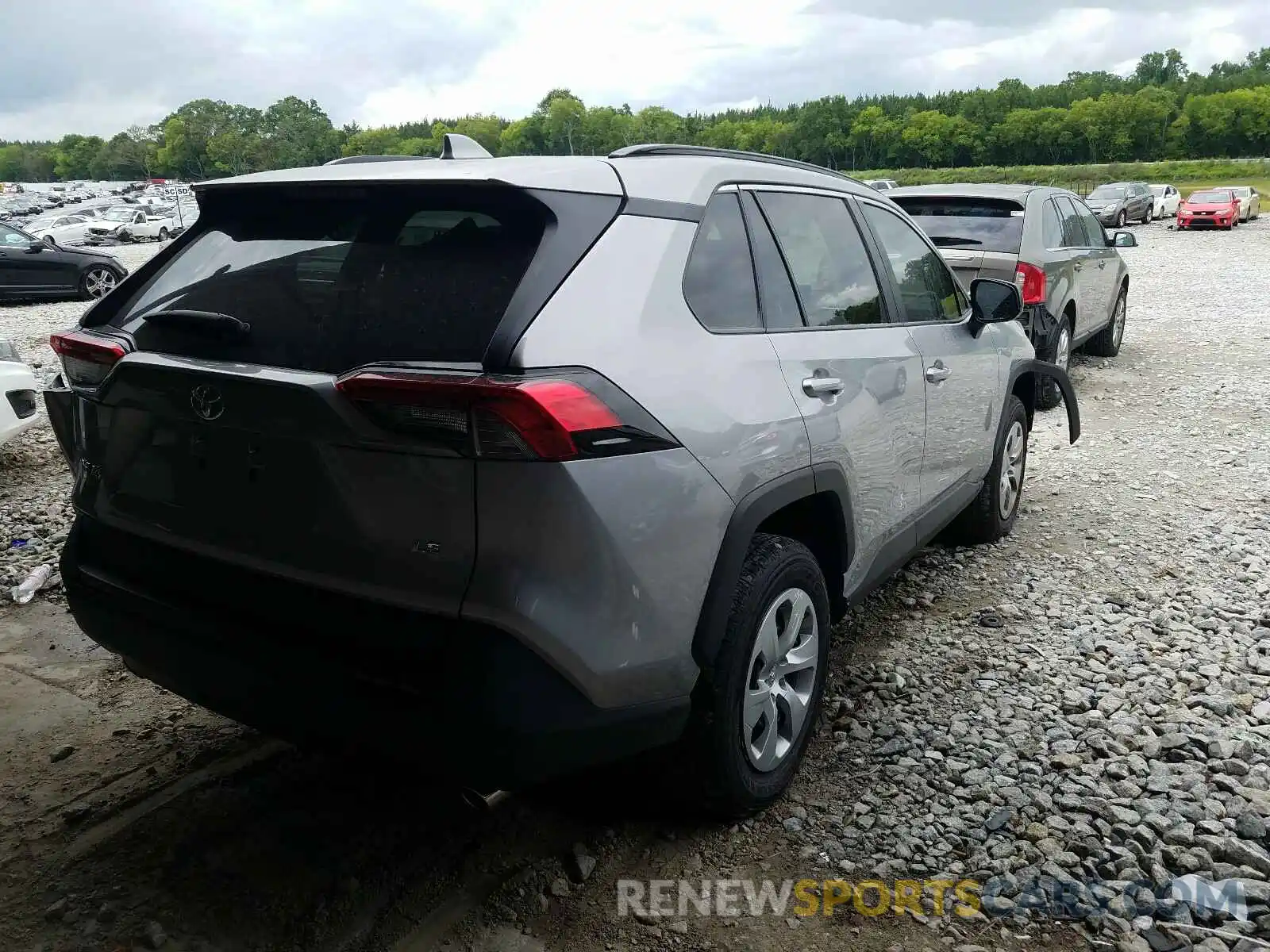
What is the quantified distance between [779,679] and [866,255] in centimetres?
163

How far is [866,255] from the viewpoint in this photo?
361 centimetres

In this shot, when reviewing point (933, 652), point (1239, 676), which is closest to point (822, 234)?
point (933, 652)

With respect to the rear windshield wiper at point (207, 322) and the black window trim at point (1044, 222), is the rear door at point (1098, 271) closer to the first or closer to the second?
the black window trim at point (1044, 222)

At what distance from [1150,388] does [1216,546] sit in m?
4.80

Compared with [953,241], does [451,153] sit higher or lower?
higher

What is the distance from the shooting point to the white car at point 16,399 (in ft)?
20.0

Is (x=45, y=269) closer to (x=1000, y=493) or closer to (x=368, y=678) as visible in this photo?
(x=1000, y=493)

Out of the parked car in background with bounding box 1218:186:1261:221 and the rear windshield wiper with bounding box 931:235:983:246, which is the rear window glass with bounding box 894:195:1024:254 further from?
the parked car in background with bounding box 1218:186:1261:221

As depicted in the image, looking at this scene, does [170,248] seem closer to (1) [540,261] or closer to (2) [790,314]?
(1) [540,261]

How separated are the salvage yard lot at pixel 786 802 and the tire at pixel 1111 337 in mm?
6678

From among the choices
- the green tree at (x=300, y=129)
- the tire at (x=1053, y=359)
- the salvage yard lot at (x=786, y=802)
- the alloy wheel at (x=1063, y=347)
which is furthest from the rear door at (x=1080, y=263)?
the green tree at (x=300, y=129)

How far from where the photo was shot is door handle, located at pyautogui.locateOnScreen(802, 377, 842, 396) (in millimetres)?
2848

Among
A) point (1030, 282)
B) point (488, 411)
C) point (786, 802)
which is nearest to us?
point (488, 411)

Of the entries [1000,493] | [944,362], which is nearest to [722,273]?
[944,362]
